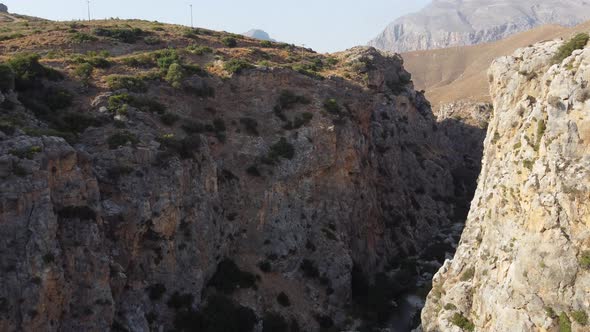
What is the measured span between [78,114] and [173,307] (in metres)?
17.6

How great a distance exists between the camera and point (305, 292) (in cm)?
4556

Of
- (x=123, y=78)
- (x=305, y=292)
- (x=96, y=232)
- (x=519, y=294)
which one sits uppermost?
(x=123, y=78)

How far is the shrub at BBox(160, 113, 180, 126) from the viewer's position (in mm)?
47522

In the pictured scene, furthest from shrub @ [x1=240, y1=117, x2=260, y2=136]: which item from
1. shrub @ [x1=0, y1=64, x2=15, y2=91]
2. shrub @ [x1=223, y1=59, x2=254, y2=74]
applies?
shrub @ [x1=0, y1=64, x2=15, y2=91]

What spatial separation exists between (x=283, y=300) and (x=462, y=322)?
1454 cm

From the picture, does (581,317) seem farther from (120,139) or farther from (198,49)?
(198,49)

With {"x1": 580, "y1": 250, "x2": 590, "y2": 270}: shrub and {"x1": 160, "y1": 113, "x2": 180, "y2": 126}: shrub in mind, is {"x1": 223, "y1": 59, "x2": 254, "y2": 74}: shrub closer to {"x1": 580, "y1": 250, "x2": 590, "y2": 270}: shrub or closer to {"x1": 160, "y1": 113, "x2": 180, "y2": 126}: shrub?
{"x1": 160, "y1": 113, "x2": 180, "y2": 126}: shrub

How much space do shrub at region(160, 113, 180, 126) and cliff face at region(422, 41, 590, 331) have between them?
26236 mm

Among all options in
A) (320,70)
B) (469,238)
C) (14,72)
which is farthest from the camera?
(320,70)

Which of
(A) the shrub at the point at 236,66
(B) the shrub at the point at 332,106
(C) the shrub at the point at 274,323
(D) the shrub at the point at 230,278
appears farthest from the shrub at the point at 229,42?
(C) the shrub at the point at 274,323

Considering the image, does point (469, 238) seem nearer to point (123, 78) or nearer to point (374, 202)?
point (374, 202)

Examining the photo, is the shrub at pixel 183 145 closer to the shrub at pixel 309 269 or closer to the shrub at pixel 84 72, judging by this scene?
the shrub at pixel 84 72

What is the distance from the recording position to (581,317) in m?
28.7

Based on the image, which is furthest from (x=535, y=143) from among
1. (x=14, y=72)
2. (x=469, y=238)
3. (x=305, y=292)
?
(x=14, y=72)
